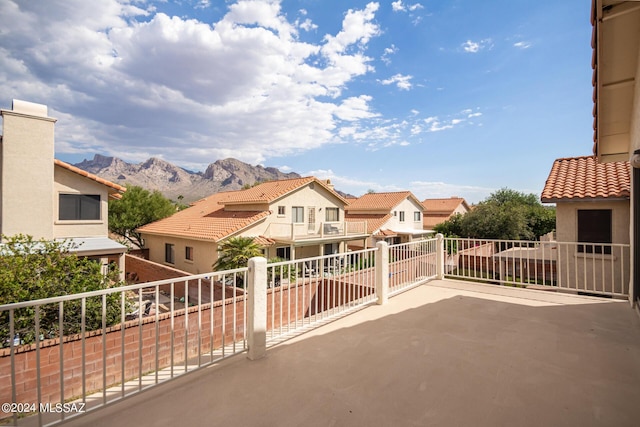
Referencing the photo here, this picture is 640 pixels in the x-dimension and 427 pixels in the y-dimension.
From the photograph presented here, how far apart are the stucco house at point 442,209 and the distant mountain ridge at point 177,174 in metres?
85.1

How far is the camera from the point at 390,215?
27906 millimetres

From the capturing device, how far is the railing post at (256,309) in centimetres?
324

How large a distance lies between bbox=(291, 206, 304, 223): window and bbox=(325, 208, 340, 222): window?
2429 millimetres

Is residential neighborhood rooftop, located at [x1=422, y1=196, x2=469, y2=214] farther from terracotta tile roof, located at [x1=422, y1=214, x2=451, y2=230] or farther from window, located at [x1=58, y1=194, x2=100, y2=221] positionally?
window, located at [x1=58, y1=194, x2=100, y2=221]

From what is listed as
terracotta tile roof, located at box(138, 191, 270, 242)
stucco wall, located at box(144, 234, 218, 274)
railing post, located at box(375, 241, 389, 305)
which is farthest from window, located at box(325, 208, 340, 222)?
railing post, located at box(375, 241, 389, 305)

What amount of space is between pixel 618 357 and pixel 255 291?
3966 mm

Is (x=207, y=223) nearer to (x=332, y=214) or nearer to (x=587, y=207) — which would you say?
(x=332, y=214)

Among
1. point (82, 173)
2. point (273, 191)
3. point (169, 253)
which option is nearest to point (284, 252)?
point (273, 191)

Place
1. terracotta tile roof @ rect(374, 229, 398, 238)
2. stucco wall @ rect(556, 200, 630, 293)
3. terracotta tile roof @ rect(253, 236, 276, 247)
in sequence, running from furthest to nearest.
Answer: terracotta tile roof @ rect(374, 229, 398, 238) → terracotta tile roof @ rect(253, 236, 276, 247) → stucco wall @ rect(556, 200, 630, 293)

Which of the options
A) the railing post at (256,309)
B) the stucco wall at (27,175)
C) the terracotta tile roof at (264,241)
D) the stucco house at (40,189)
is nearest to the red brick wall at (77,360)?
the railing post at (256,309)

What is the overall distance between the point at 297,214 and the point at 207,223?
573 centimetres

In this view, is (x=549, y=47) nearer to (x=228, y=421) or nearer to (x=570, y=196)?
(x=570, y=196)

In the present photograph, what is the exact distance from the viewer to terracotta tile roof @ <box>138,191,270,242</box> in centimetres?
1616

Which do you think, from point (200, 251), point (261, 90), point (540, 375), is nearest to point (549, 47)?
point (540, 375)
